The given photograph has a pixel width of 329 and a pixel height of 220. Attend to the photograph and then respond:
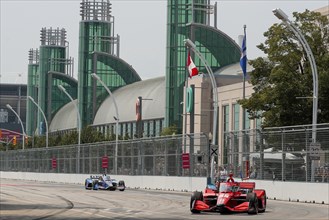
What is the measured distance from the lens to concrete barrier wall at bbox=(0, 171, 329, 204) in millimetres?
38344

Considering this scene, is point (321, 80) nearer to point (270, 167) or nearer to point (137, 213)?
point (270, 167)

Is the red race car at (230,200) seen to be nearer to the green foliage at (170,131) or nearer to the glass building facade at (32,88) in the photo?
the green foliage at (170,131)

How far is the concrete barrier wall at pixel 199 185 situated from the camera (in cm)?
3834

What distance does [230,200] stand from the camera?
2977cm

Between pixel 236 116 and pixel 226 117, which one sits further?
pixel 226 117

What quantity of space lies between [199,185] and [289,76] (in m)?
8.12

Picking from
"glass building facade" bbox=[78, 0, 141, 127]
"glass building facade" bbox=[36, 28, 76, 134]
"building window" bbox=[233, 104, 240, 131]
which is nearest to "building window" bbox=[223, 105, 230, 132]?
"building window" bbox=[233, 104, 240, 131]

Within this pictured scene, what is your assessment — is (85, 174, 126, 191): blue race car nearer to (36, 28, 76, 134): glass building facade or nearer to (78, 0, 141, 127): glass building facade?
(78, 0, 141, 127): glass building facade

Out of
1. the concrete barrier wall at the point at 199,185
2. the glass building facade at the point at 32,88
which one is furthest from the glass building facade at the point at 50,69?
the concrete barrier wall at the point at 199,185

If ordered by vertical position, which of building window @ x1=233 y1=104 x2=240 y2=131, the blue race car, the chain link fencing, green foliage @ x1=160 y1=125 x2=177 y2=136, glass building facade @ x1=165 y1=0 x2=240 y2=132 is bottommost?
the blue race car

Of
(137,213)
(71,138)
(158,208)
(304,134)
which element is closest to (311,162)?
(304,134)

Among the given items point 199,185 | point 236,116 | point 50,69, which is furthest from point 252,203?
point 50,69

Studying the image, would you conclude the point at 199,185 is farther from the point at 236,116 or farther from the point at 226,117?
the point at 226,117

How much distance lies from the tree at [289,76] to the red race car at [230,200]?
18826mm
